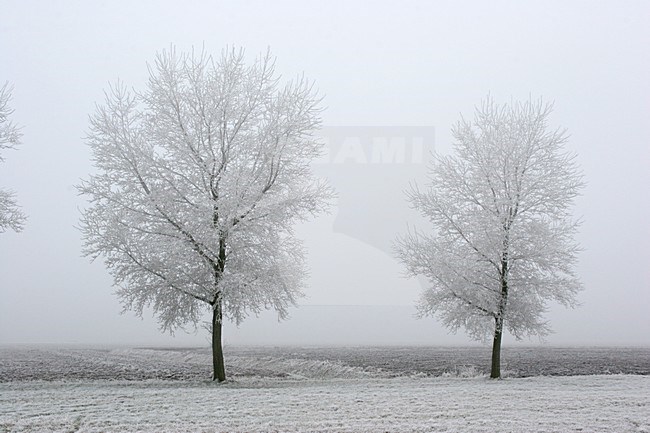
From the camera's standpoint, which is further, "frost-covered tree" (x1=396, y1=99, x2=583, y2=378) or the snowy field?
"frost-covered tree" (x1=396, y1=99, x2=583, y2=378)

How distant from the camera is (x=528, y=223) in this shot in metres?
23.5

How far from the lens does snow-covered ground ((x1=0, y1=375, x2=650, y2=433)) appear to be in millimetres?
13523

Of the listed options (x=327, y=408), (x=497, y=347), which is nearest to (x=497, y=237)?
(x=497, y=347)

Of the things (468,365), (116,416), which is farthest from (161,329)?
(468,365)

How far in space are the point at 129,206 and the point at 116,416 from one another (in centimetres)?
909

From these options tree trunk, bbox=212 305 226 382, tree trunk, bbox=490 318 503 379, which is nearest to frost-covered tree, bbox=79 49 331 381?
tree trunk, bbox=212 305 226 382

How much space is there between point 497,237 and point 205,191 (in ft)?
38.4

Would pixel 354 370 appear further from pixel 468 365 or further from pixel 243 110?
pixel 243 110

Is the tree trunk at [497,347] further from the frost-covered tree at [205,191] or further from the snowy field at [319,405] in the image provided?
the frost-covered tree at [205,191]

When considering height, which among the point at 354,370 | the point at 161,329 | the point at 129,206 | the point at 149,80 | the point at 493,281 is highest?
the point at 149,80

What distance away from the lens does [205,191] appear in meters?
21.6

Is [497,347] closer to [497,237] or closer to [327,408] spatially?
[497,237]

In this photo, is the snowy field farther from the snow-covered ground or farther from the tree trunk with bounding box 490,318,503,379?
the tree trunk with bounding box 490,318,503,379

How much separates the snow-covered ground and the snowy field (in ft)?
0.09
